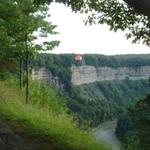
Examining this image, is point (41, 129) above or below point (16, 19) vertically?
below

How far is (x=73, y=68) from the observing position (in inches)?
4872

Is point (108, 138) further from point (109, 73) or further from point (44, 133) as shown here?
point (109, 73)

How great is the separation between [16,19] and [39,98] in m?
3.78

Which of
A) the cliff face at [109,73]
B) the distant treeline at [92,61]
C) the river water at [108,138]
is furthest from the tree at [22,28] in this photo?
the cliff face at [109,73]

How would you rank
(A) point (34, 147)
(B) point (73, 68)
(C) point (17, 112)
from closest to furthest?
(A) point (34, 147) → (C) point (17, 112) → (B) point (73, 68)

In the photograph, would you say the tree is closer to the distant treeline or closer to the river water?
the river water

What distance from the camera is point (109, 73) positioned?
148 m

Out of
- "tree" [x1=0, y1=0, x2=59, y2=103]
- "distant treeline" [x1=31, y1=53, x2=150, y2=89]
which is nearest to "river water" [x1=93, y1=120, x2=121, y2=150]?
"tree" [x1=0, y1=0, x2=59, y2=103]

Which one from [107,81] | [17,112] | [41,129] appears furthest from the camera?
[107,81]

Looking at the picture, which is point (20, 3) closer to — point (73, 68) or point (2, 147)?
point (2, 147)

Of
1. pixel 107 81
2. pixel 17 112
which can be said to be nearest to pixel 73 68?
pixel 107 81

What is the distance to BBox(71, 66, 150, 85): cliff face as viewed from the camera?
137 m

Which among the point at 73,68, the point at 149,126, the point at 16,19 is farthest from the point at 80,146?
the point at 73,68

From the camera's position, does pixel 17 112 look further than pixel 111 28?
Yes
